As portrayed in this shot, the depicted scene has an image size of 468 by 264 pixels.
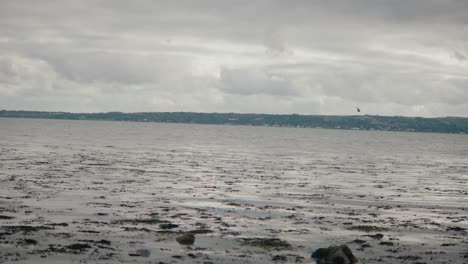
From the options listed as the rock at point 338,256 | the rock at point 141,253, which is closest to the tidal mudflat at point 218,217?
the rock at point 141,253

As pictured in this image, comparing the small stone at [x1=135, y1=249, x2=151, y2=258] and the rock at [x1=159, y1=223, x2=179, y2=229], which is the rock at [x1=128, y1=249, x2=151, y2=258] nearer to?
the small stone at [x1=135, y1=249, x2=151, y2=258]

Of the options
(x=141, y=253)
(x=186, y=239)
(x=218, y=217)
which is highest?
(x=186, y=239)

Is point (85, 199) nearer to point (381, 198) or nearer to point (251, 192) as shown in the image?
point (251, 192)

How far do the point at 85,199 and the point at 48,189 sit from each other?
494 centimetres

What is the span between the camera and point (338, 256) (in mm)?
20109

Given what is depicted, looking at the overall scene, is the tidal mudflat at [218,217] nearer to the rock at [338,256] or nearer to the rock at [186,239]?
the rock at [186,239]

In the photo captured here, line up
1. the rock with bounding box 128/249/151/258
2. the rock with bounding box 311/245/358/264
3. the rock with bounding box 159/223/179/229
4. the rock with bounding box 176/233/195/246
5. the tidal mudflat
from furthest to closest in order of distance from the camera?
the rock with bounding box 159/223/179/229, the rock with bounding box 176/233/195/246, the tidal mudflat, the rock with bounding box 128/249/151/258, the rock with bounding box 311/245/358/264

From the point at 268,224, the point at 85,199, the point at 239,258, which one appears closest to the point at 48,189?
the point at 85,199

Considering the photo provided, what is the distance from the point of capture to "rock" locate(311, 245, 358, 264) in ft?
65.8

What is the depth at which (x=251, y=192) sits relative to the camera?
4084 cm

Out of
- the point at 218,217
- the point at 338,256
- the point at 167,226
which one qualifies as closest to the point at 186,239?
the point at 167,226

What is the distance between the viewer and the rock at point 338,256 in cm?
2006

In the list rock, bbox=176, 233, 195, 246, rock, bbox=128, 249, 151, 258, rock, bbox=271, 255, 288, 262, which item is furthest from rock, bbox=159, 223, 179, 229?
rock, bbox=271, 255, 288, 262

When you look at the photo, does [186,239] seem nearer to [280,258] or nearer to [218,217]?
[280,258]
